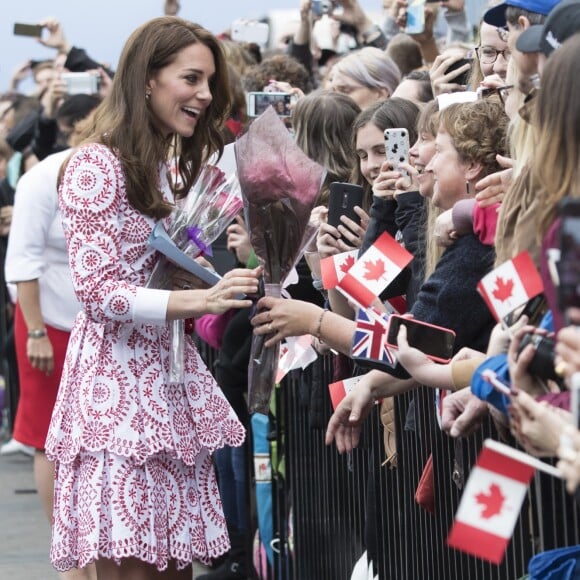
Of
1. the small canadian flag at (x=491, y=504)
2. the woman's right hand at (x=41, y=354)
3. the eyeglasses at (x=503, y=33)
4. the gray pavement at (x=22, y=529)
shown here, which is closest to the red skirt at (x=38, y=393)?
the woman's right hand at (x=41, y=354)

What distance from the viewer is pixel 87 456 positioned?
4.62 m

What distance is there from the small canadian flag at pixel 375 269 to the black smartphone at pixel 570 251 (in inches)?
55.2

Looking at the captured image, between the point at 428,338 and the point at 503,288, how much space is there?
0.59 metres

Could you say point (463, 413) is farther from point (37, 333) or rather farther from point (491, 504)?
point (37, 333)

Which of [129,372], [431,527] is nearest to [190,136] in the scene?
[129,372]

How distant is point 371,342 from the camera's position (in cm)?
376

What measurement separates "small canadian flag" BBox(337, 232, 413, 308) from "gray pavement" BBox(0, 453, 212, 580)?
3970 mm

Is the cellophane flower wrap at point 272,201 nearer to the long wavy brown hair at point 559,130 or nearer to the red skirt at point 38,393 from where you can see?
the long wavy brown hair at point 559,130

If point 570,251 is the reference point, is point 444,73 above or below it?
below

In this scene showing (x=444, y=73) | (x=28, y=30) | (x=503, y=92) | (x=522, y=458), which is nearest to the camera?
(x=522, y=458)

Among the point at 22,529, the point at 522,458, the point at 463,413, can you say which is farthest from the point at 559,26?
the point at 22,529

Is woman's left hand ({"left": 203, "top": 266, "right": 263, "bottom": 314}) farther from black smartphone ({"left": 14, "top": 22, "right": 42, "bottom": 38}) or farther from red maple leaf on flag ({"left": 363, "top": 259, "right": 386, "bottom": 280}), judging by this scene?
black smartphone ({"left": 14, "top": 22, "right": 42, "bottom": 38})

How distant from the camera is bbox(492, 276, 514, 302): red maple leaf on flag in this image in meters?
2.96

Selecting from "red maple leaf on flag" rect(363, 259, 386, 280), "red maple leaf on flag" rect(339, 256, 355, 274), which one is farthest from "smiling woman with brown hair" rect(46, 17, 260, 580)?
"red maple leaf on flag" rect(363, 259, 386, 280)
